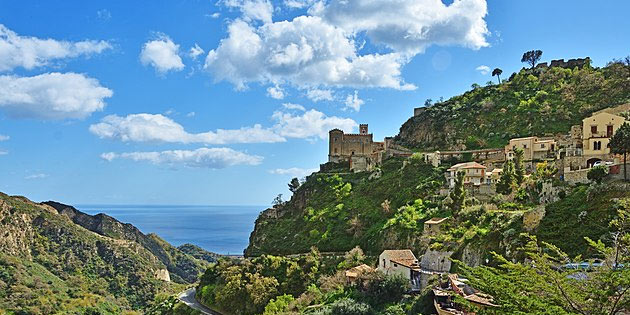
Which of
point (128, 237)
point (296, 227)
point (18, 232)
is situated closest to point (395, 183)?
point (296, 227)

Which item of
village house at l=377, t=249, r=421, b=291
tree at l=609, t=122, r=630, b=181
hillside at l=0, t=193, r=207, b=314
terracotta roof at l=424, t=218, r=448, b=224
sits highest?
tree at l=609, t=122, r=630, b=181

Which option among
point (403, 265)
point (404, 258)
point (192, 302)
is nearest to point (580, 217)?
point (403, 265)

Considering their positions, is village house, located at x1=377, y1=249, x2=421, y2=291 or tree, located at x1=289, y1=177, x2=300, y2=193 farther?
tree, located at x1=289, y1=177, x2=300, y2=193

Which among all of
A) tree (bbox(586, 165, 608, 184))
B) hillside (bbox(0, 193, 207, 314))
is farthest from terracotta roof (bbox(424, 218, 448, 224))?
hillside (bbox(0, 193, 207, 314))

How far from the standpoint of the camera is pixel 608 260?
12.9 metres

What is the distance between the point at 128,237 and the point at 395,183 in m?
78.7

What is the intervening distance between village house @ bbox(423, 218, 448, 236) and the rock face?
3075 inches

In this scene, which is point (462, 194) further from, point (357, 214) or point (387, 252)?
point (357, 214)

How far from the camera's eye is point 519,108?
6350 centimetres

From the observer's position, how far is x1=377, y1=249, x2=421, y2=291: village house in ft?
109

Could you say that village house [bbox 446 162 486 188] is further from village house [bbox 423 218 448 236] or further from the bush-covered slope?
village house [bbox 423 218 448 236]

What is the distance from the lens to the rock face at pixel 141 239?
11031 centimetres

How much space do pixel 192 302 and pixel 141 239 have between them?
71.2 m

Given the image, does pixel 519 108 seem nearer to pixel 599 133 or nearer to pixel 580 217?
pixel 599 133
